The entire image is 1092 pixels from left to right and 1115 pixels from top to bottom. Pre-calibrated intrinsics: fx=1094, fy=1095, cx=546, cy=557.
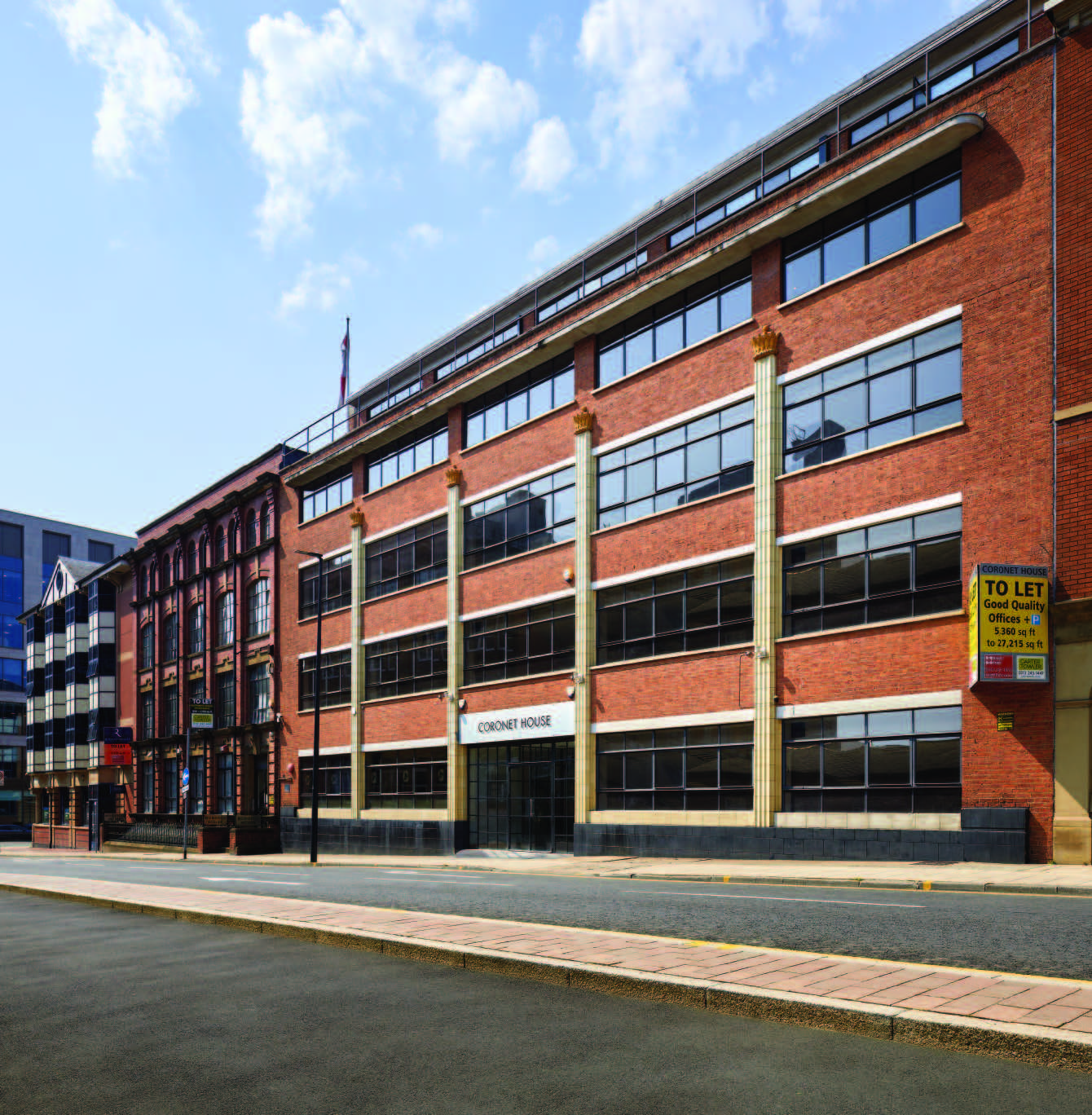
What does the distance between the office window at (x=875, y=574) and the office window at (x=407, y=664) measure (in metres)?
16.2

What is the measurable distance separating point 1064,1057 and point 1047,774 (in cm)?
1633

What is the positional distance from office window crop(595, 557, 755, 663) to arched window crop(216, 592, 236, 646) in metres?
28.0

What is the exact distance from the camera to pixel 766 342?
87.1 feet

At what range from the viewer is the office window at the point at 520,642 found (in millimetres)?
32750

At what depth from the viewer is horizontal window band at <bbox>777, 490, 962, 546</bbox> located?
883 inches

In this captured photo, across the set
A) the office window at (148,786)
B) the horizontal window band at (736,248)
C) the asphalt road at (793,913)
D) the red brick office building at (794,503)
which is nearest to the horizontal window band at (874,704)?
the red brick office building at (794,503)

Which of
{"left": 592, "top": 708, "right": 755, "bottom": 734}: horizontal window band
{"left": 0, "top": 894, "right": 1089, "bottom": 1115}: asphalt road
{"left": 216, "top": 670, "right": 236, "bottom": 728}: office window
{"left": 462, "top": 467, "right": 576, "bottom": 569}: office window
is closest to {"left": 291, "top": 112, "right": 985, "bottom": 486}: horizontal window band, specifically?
{"left": 462, "top": 467, "right": 576, "bottom": 569}: office window

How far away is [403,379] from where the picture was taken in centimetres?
4647

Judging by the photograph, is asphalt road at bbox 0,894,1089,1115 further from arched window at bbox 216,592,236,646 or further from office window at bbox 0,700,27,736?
office window at bbox 0,700,27,736

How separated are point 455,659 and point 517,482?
6.78 m

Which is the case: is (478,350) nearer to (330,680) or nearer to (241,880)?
(330,680)

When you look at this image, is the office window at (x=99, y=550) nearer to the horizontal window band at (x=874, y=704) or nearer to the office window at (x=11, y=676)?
the office window at (x=11, y=676)

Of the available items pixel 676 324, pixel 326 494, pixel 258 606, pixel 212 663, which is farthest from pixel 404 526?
pixel 212 663

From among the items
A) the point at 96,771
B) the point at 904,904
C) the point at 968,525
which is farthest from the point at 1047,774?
the point at 96,771
